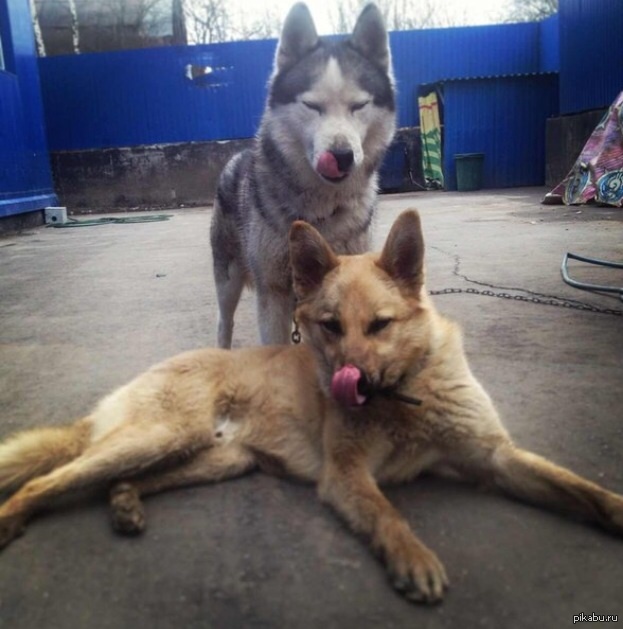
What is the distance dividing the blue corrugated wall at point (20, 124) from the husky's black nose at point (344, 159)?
32.5ft

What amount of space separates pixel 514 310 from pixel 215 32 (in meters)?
28.2

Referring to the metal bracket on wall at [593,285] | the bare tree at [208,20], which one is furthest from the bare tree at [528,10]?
the metal bracket on wall at [593,285]

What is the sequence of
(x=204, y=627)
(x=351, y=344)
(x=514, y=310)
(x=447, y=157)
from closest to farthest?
(x=204, y=627), (x=351, y=344), (x=514, y=310), (x=447, y=157)

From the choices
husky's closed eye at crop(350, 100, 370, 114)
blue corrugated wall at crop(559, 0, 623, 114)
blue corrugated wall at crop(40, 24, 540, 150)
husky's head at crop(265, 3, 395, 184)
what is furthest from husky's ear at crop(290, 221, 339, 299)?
blue corrugated wall at crop(40, 24, 540, 150)

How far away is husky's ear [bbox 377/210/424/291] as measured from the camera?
2340mm

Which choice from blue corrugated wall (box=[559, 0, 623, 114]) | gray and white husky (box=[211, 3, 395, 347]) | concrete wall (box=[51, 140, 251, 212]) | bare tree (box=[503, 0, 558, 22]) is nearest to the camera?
gray and white husky (box=[211, 3, 395, 347])

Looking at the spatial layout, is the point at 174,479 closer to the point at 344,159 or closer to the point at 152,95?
the point at 344,159

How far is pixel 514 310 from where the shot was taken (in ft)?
14.2

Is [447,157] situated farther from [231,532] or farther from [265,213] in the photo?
[231,532]

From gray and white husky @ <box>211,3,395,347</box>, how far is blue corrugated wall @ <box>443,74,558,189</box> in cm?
1487

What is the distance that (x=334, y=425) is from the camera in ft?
7.17

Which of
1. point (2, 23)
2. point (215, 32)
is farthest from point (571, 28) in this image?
point (215, 32)

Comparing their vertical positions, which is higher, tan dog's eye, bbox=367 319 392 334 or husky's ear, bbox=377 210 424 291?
husky's ear, bbox=377 210 424 291

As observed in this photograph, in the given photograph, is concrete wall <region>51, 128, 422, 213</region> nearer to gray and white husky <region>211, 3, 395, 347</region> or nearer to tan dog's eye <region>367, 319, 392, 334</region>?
gray and white husky <region>211, 3, 395, 347</region>
